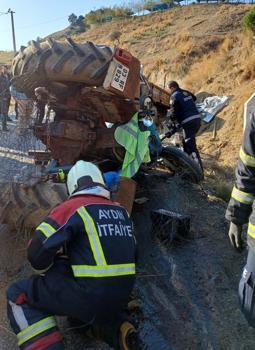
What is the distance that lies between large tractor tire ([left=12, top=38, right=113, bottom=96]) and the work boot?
7.47 ft

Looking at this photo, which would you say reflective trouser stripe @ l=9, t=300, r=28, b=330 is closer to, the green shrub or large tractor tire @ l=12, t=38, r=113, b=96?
large tractor tire @ l=12, t=38, r=113, b=96

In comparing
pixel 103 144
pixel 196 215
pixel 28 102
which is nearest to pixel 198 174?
pixel 196 215

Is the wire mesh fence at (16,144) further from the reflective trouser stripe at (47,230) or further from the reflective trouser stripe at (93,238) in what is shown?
the reflective trouser stripe at (93,238)

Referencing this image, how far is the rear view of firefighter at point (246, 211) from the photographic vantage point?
2.60m

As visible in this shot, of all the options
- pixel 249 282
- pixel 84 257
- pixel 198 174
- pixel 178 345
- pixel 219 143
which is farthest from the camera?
pixel 219 143

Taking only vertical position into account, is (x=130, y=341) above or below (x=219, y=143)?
above

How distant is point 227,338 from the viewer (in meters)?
3.09

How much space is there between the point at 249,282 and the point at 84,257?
0.97 meters

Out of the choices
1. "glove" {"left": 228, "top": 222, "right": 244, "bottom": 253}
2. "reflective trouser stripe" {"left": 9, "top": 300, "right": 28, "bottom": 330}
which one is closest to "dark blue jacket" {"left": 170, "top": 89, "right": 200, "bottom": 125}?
"glove" {"left": 228, "top": 222, "right": 244, "bottom": 253}

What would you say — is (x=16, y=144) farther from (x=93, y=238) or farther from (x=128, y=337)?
(x=128, y=337)

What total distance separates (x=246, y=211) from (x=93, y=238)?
96 centimetres

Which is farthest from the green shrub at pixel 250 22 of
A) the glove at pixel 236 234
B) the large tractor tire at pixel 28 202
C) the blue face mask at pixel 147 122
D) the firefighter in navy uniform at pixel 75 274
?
the firefighter in navy uniform at pixel 75 274

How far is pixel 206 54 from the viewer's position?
19156 millimetres

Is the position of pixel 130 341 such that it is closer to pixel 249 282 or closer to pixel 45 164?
pixel 249 282
